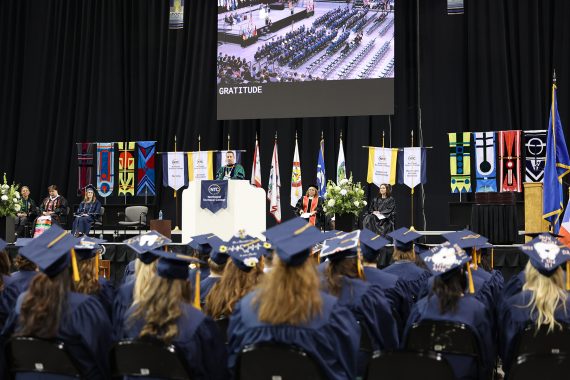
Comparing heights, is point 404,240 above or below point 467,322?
above

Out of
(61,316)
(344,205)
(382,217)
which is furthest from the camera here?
(382,217)

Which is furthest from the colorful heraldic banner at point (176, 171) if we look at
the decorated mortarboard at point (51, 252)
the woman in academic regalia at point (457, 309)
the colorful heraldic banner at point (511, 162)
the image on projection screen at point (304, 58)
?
the woman in academic regalia at point (457, 309)

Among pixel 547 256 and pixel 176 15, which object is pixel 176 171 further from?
pixel 547 256

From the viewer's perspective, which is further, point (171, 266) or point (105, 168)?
point (105, 168)

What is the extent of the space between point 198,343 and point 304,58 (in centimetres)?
1240

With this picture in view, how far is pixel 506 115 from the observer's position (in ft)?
48.4

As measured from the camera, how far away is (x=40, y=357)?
311 centimetres

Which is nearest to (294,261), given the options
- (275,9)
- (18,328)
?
(18,328)

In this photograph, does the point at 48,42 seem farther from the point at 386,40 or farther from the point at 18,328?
the point at 18,328

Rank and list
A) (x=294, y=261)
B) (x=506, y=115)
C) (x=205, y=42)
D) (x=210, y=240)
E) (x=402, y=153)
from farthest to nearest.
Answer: (x=205, y=42)
(x=506, y=115)
(x=402, y=153)
(x=210, y=240)
(x=294, y=261)

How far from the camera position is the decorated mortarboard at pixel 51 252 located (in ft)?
10.4

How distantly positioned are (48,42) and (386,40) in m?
9.19

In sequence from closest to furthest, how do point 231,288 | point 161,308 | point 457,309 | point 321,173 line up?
point 161,308
point 457,309
point 231,288
point 321,173

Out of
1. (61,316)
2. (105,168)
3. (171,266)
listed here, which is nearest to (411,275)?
(171,266)
